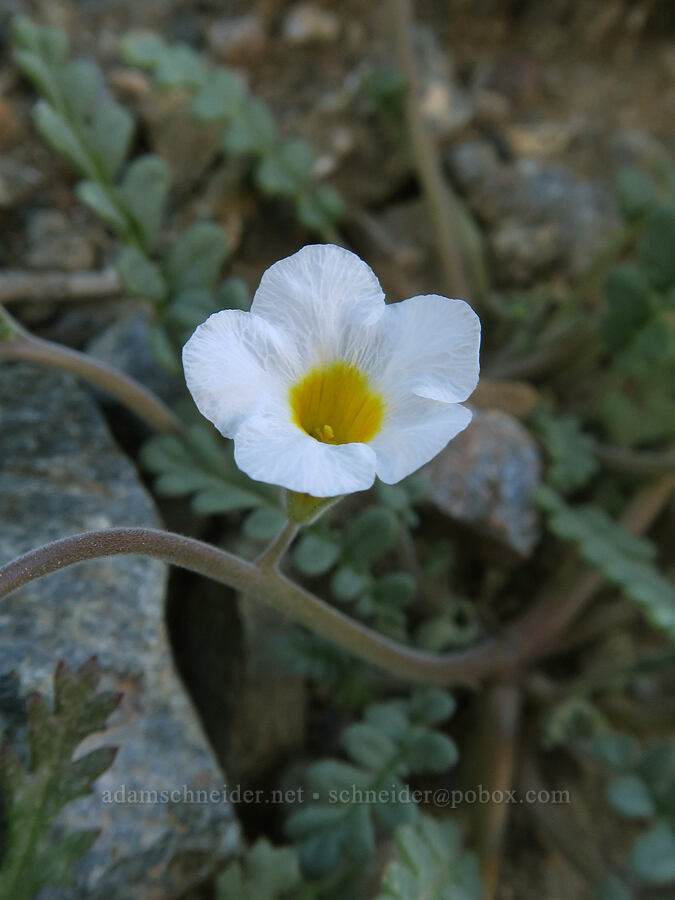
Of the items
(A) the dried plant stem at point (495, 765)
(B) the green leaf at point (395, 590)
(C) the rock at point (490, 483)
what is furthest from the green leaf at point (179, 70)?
(A) the dried plant stem at point (495, 765)

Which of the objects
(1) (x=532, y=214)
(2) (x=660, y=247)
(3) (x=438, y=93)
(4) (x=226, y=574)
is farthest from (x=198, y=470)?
(3) (x=438, y=93)

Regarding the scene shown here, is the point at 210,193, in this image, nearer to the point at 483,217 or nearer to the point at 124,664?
the point at 483,217

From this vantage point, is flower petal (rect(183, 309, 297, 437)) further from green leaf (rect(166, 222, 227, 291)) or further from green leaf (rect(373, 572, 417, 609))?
green leaf (rect(166, 222, 227, 291))

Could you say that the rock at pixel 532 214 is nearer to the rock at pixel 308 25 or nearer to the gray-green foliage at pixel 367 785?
the rock at pixel 308 25

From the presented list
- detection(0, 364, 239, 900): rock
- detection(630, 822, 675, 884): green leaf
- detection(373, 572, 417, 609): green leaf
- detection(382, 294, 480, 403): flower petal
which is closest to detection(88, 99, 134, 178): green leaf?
detection(0, 364, 239, 900): rock

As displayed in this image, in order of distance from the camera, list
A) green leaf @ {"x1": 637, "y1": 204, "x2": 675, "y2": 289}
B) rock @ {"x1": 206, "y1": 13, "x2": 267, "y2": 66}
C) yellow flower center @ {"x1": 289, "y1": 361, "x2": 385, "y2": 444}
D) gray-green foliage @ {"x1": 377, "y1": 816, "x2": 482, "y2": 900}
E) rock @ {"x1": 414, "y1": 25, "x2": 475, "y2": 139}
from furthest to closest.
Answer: rock @ {"x1": 414, "y1": 25, "x2": 475, "y2": 139} → rock @ {"x1": 206, "y1": 13, "x2": 267, "y2": 66} → green leaf @ {"x1": 637, "y1": 204, "x2": 675, "y2": 289} → gray-green foliage @ {"x1": 377, "y1": 816, "x2": 482, "y2": 900} → yellow flower center @ {"x1": 289, "y1": 361, "x2": 385, "y2": 444}

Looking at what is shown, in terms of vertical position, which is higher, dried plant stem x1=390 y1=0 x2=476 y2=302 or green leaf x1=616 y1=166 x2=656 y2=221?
green leaf x1=616 y1=166 x2=656 y2=221
